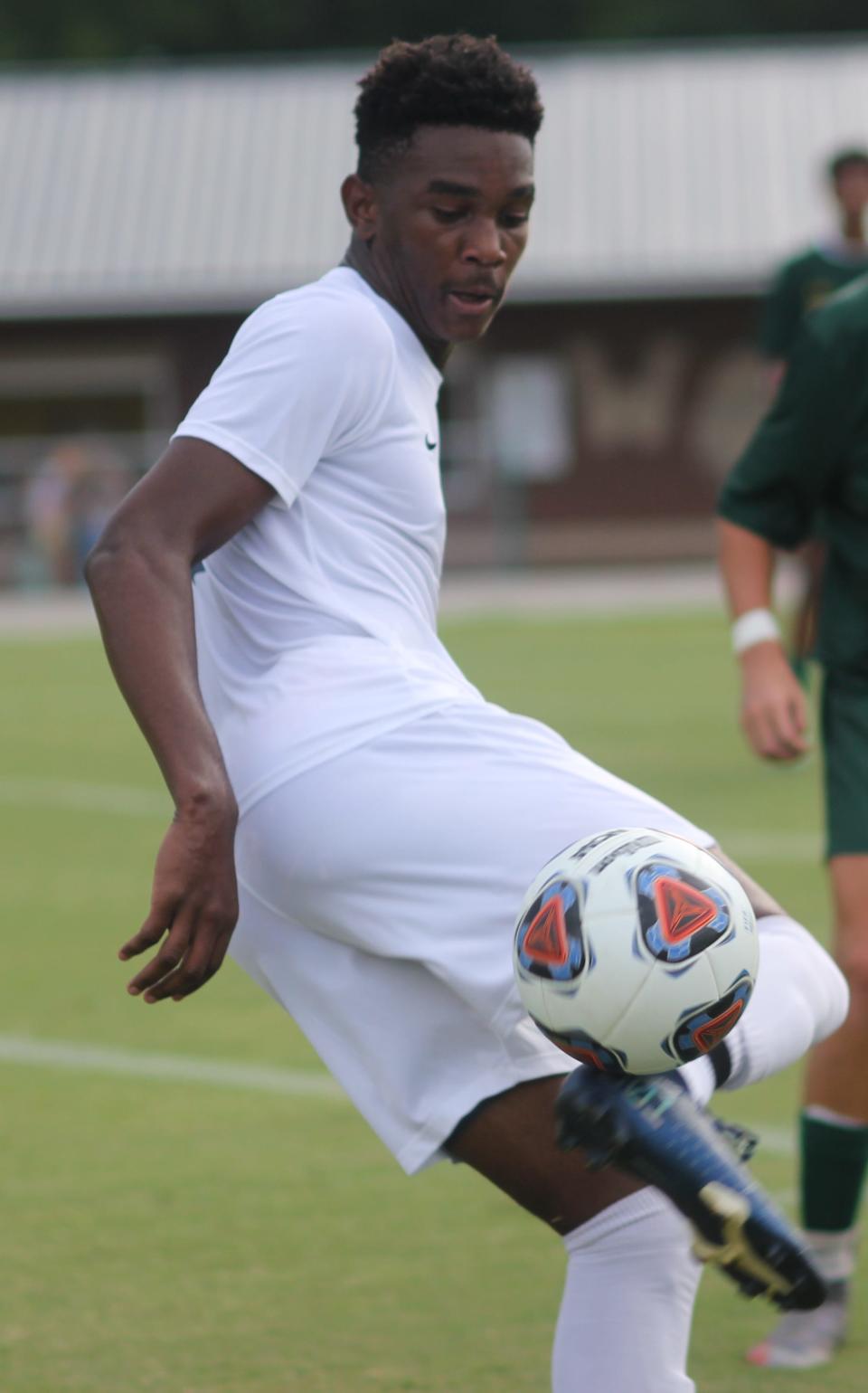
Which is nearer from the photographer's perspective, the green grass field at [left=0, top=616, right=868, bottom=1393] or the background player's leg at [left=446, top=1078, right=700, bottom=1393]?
the background player's leg at [left=446, top=1078, right=700, bottom=1393]

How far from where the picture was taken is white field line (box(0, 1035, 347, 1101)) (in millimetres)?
6289

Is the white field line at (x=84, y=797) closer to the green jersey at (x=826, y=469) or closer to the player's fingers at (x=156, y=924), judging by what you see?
the green jersey at (x=826, y=469)

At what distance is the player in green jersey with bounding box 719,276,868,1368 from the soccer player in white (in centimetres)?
105

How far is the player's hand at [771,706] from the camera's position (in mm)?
4223

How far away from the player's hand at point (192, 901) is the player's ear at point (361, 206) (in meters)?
0.91

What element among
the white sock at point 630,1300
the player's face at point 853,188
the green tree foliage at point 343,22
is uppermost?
the white sock at point 630,1300

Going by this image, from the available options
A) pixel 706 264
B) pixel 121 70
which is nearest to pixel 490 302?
pixel 706 264

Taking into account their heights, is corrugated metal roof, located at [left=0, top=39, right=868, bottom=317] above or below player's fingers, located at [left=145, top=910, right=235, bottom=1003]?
below

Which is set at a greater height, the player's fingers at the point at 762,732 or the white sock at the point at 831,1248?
the player's fingers at the point at 762,732

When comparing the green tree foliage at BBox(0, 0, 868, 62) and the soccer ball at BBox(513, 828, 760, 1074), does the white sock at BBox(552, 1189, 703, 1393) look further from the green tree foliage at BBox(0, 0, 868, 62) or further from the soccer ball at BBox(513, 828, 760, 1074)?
the green tree foliage at BBox(0, 0, 868, 62)

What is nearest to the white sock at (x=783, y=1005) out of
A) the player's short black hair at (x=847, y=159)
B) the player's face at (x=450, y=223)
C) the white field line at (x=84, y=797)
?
the player's face at (x=450, y=223)

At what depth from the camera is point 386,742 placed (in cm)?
302

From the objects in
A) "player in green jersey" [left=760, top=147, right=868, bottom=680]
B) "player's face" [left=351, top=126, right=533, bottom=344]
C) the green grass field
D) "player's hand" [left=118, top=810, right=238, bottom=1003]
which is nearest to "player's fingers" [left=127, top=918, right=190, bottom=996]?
"player's hand" [left=118, top=810, right=238, bottom=1003]

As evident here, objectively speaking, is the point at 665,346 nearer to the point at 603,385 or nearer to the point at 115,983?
the point at 603,385
